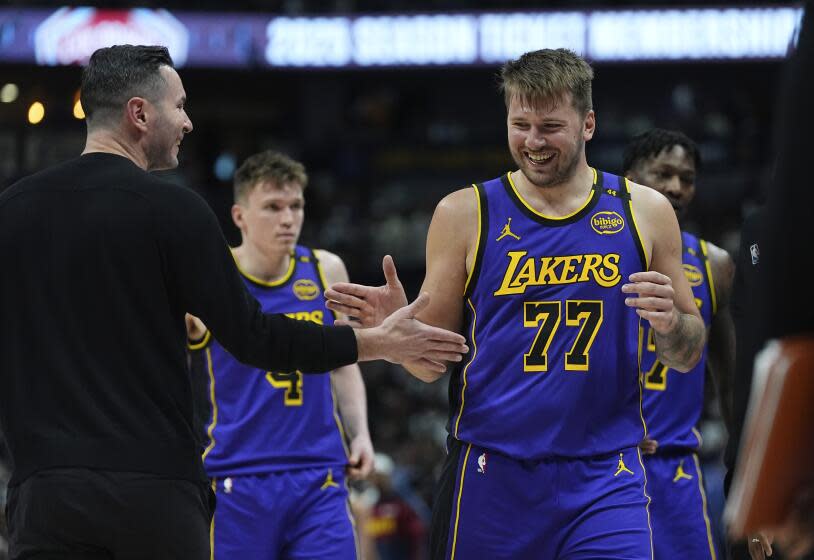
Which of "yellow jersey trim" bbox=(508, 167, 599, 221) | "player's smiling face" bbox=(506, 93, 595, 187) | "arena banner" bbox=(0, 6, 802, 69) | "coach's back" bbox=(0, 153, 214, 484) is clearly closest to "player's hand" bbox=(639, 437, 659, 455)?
"yellow jersey trim" bbox=(508, 167, 599, 221)

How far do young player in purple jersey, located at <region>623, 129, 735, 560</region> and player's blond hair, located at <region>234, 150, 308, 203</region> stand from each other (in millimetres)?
1902

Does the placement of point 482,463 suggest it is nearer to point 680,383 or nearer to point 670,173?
point 680,383

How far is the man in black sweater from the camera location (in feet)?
12.4

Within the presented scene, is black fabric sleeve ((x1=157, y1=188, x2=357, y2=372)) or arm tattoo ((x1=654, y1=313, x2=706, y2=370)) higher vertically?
black fabric sleeve ((x1=157, y1=188, x2=357, y2=372))

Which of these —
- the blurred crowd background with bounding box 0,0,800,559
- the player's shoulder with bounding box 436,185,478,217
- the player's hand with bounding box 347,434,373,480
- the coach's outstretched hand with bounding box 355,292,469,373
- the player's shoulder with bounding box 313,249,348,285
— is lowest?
the player's hand with bounding box 347,434,373,480

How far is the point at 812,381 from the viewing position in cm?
212

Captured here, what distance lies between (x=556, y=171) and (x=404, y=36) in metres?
18.2

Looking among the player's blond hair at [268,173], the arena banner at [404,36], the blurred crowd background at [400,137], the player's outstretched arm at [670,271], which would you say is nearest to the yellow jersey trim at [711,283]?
the player's outstretched arm at [670,271]

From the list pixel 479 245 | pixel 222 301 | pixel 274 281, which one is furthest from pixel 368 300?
pixel 274 281

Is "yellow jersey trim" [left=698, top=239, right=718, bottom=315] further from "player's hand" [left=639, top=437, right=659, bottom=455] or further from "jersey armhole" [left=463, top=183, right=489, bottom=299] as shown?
"jersey armhole" [left=463, top=183, right=489, bottom=299]

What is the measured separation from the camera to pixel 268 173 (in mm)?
6977

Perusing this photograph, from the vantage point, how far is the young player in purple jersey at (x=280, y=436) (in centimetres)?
627

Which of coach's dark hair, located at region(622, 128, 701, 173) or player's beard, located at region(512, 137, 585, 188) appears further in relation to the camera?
coach's dark hair, located at region(622, 128, 701, 173)

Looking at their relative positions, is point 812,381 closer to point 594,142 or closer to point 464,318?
point 464,318
